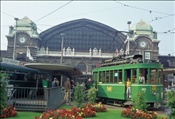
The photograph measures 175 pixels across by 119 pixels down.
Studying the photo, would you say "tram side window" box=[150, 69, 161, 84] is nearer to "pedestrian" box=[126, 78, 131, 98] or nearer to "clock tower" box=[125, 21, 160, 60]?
"pedestrian" box=[126, 78, 131, 98]

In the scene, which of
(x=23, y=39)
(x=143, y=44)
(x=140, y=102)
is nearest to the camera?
(x=140, y=102)

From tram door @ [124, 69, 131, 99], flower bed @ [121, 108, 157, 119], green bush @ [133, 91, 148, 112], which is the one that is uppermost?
tram door @ [124, 69, 131, 99]

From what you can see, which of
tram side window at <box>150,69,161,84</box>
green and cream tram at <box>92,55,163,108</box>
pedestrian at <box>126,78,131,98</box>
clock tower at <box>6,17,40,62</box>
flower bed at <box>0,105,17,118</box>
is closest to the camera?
flower bed at <box>0,105,17,118</box>

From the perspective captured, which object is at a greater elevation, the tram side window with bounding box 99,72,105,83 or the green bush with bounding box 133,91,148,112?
the tram side window with bounding box 99,72,105,83

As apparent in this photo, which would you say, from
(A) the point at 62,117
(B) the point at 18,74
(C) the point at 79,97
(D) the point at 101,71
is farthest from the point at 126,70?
(A) the point at 62,117

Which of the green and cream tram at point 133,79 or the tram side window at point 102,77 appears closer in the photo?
the green and cream tram at point 133,79

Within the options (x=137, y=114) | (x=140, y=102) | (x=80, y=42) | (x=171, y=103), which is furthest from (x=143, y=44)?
(x=171, y=103)

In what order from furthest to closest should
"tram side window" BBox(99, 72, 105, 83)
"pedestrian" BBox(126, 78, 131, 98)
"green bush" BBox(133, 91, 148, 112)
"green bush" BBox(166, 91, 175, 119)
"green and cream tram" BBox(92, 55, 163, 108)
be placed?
"tram side window" BBox(99, 72, 105, 83)
"pedestrian" BBox(126, 78, 131, 98)
"green and cream tram" BBox(92, 55, 163, 108)
"green bush" BBox(133, 91, 148, 112)
"green bush" BBox(166, 91, 175, 119)

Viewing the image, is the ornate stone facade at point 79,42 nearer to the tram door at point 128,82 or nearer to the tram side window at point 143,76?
the tram door at point 128,82

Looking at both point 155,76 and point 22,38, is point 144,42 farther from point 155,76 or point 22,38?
point 155,76

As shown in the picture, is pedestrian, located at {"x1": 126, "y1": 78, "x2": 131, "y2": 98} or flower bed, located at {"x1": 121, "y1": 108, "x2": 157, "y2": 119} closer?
flower bed, located at {"x1": 121, "y1": 108, "x2": 157, "y2": 119}

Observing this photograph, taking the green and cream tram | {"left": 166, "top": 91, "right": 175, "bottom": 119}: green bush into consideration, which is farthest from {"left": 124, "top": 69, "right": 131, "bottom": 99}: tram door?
{"left": 166, "top": 91, "right": 175, "bottom": 119}: green bush

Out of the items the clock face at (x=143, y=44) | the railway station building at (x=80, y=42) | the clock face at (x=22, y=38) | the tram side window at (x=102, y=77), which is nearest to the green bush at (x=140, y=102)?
the tram side window at (x=102, y=77)

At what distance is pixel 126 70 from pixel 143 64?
1.35 metres
